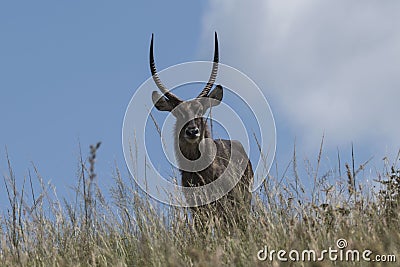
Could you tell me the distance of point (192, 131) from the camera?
27.6 feet

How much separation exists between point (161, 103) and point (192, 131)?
3.18ft

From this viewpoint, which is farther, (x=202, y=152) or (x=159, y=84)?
(x=159, y=84)

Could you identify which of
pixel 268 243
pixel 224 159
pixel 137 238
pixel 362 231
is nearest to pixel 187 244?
pixel 137 238

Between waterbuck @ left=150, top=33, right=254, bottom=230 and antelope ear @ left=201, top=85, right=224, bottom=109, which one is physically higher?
antelope ear @ left=201, top=85, right=224, bottom=109

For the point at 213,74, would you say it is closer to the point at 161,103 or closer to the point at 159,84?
the point at 159,84

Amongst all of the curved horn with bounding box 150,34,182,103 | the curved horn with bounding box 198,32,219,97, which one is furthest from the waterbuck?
the curved horn with bounding box 198,32,219,97

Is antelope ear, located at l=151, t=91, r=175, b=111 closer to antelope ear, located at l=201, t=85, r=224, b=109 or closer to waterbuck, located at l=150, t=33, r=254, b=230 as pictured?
→ waterbuck, located at l=150, t=33, r=254, b=230

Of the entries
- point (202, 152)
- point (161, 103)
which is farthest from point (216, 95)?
point (202, 152)

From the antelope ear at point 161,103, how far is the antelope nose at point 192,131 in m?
0.81

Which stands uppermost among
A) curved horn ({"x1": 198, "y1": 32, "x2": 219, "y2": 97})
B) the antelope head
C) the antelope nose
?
curved horn ({"x1": 198, "y1": 32, "x2": 219, "y2": 97})

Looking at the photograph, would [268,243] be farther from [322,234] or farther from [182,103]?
[182,103]

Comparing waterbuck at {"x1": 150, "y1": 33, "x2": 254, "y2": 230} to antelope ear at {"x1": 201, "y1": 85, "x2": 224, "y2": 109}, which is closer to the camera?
waterbuck at {"x1": 150, "y1": 33, "x2": 254, "y2": 230}

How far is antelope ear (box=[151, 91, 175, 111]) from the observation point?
923cm

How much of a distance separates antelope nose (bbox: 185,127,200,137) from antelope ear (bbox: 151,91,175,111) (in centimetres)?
81
